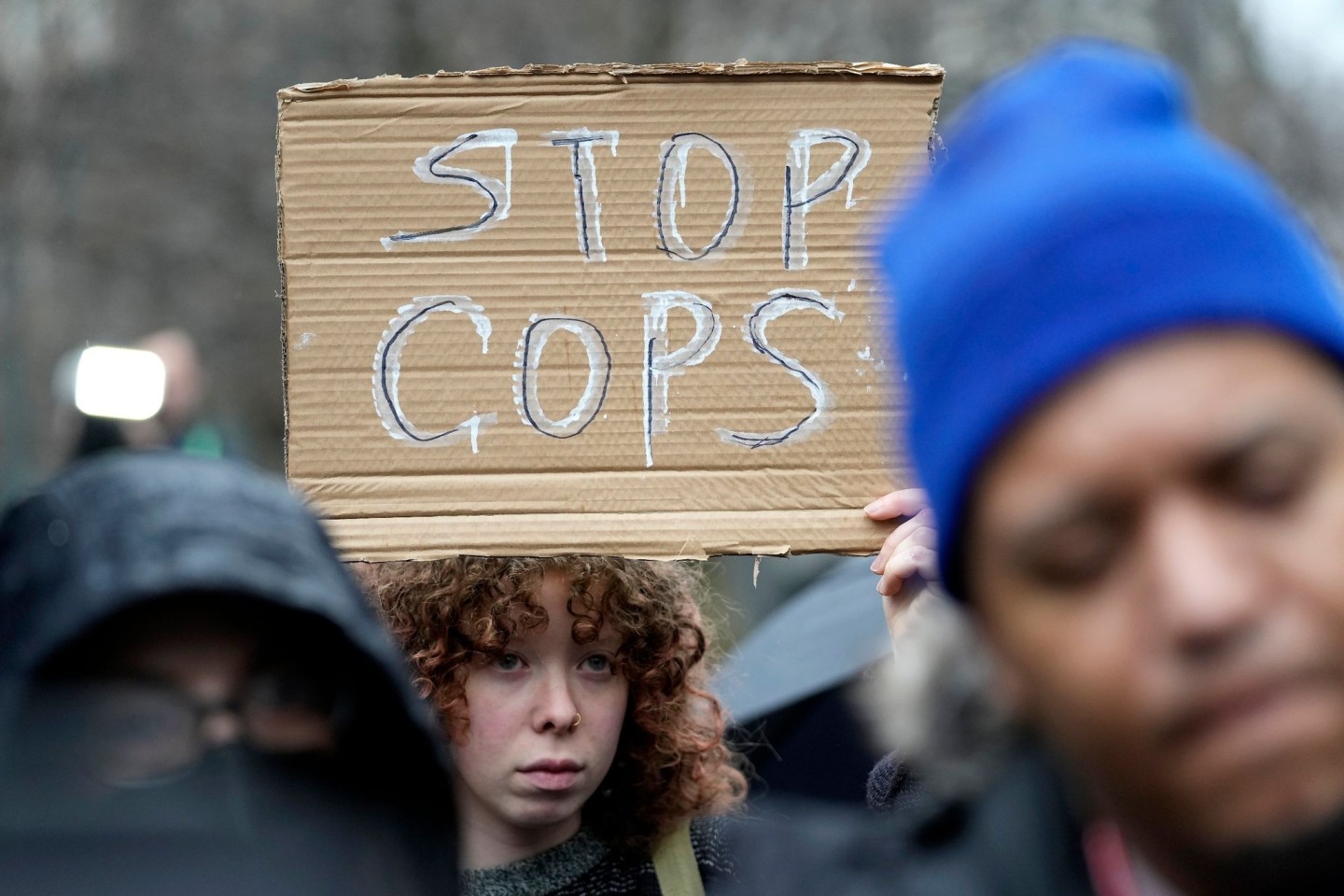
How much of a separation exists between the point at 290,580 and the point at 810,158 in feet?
4.36

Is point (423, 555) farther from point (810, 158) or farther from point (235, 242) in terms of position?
point (235, 242)

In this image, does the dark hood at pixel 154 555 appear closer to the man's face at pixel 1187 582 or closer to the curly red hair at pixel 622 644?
the man's face at pixel 1187 582

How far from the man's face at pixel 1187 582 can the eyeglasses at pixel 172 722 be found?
1.98 feet

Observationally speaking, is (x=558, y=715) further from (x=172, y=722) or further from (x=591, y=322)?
(x=172, y=722)

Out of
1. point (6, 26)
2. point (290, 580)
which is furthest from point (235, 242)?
point (290, 580)

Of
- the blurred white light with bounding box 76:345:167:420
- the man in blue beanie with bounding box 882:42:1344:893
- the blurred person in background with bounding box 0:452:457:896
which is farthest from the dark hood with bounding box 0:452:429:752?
the blurred white light with bounding box 76:345:167:420

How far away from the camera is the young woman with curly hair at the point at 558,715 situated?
2.57 metres

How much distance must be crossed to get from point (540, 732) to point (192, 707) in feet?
3.95

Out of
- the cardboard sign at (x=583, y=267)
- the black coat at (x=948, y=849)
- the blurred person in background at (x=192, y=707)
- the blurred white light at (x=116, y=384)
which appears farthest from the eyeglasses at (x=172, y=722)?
the blurred white light at (x=116, y=384)

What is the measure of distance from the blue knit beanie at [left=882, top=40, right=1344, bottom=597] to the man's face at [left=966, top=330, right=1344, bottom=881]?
1.0 inches

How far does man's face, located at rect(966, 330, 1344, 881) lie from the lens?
3.69 ft

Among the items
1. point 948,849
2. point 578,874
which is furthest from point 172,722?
→ point 578,874

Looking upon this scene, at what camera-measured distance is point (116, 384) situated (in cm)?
447

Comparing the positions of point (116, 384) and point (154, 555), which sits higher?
point (116, 384)
